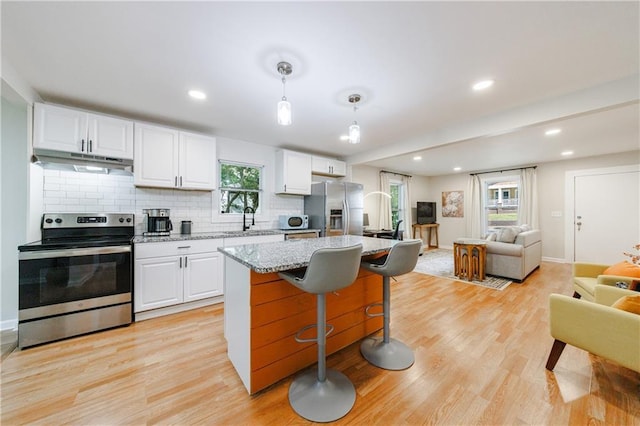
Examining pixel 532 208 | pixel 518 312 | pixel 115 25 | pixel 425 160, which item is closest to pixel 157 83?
pixel 115 25

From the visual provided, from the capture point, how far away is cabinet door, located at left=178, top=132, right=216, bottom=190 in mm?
3180

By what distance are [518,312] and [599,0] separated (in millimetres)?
2960

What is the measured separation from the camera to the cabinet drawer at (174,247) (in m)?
2.64

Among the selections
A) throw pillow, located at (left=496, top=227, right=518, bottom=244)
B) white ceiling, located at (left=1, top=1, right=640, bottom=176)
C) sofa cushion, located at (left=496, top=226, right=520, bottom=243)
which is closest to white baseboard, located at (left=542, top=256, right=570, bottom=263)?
sofa cushion, located at (left=496, top=226, right=520, bottom=243)

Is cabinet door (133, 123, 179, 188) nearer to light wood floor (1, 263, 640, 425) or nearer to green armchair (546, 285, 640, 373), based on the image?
light wood floor (1, 263, 640, 425)

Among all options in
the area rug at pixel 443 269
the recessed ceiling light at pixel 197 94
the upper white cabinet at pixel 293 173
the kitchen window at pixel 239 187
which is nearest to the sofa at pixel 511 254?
the area rug at pixel 443 269

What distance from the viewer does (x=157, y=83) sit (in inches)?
88.0

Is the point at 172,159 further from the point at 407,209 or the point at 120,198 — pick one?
the point at 407,209

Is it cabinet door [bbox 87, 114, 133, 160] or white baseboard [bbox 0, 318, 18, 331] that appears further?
cabinet door [bbox 87, 114, 133, 160]

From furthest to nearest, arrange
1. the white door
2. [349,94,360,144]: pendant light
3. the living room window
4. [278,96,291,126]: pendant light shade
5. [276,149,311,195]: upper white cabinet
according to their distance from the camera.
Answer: the living room window, the white door, [276,149,311,195]: upper white cabinet, [349,94,360,144]: pendant light, [278,96,291,126]: pendant light shade

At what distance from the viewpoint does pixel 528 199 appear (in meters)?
6.02

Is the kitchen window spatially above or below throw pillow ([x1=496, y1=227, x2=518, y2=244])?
above

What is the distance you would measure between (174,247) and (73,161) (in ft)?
4.36

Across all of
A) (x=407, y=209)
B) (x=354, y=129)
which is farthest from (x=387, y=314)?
(x=407, y=209)
